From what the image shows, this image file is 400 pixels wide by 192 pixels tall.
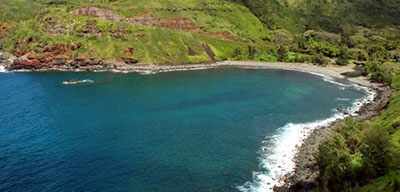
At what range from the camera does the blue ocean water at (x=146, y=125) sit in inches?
3031

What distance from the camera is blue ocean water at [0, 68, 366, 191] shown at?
7700 cm

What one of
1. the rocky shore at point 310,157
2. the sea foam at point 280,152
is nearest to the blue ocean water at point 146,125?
the sea foam at point 280,152

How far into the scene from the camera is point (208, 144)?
96.1m

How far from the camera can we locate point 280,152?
297 feet

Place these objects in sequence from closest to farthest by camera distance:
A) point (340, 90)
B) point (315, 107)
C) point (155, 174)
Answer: point (155, 174) < point (315, 107) < point (340, 90)

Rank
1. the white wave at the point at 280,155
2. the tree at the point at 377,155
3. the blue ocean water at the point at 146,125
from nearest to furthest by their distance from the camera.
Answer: the tree at the point at 377,155
the white wave at the point at 280,155
the blue ocean water at the point at 146,125

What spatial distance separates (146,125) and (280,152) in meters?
42.0

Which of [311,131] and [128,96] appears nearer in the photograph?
[311,131]

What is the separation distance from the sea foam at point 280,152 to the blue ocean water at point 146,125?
198 cm

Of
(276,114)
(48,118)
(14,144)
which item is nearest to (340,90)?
(276,114)

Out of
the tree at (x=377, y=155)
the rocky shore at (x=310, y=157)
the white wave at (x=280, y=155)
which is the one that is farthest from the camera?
the white wave at (x=280, y=155)

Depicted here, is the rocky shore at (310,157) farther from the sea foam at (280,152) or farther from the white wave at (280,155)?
the white wave at (280,155)

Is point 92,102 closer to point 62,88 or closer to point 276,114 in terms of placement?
point 62,88

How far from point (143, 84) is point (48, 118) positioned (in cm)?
5866
